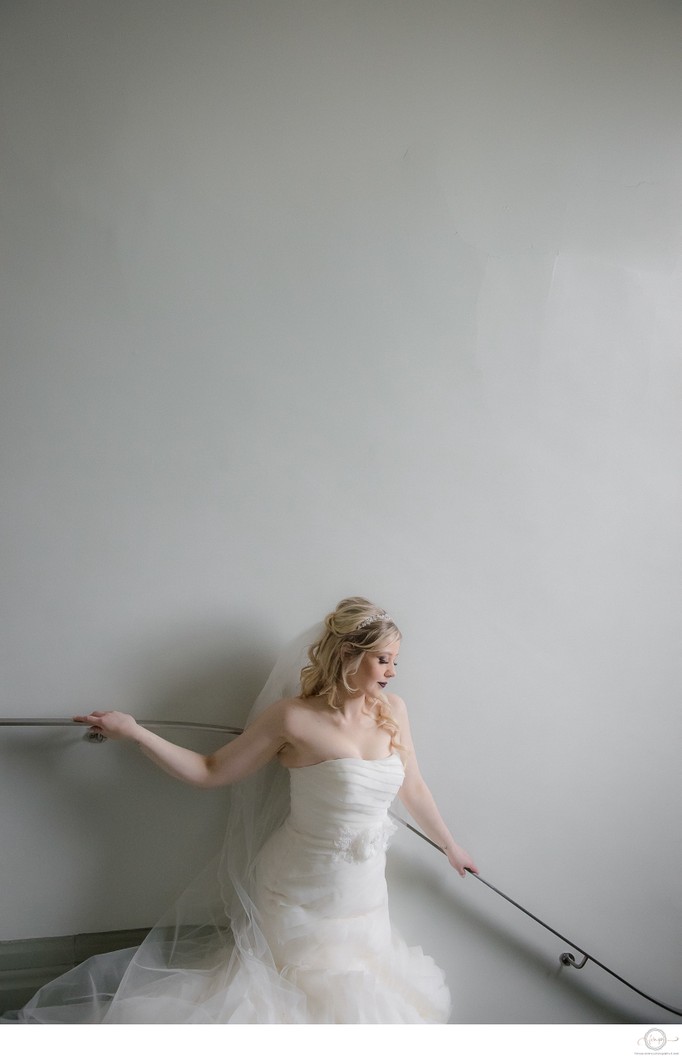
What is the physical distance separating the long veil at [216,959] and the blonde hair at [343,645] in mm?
89

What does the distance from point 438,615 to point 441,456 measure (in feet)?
1.51

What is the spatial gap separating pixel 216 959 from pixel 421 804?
2.17 ft

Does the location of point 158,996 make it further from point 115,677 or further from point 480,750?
point 480,750

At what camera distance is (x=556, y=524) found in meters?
2.60

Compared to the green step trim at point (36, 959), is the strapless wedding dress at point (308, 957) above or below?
above

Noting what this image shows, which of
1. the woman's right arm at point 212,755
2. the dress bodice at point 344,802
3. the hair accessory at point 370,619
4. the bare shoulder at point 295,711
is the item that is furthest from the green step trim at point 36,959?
the hair accessory at point 370,619

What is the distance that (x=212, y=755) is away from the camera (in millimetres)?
2221

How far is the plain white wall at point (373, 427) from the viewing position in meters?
2.17

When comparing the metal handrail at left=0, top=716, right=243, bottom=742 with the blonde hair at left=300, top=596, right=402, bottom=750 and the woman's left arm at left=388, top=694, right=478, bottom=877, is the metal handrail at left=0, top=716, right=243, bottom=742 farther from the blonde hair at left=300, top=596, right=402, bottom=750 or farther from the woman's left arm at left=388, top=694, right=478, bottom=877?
the woman's left arm at left=388, top=694, right=478, bottom=877

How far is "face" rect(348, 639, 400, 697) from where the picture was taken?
2174mm

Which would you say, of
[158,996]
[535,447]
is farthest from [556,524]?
[158,996]

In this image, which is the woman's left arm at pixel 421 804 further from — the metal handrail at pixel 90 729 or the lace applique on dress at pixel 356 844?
the metal handrail at pixel 90 729


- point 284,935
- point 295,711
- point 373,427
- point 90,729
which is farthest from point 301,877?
point 373,427

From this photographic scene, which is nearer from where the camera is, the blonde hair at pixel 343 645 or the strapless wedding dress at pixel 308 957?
the strapless wedding dress at pixel 308 957
